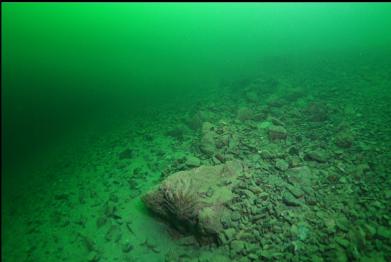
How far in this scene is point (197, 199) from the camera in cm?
407

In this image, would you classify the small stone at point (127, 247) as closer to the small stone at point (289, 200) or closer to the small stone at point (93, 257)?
the small stone at point (93, 257)

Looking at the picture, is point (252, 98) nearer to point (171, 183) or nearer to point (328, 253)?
point (171, 183)

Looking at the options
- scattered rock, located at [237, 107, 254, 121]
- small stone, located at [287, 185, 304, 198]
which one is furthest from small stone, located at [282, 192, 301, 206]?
scattered rock, located at [237, 107, 254, 121]

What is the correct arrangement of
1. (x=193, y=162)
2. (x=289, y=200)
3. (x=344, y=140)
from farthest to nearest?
(x=193, y=162), (x=344, y=140), (x=289, y=200)

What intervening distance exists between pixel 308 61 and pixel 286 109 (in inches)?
288

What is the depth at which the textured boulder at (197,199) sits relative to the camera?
3.84m

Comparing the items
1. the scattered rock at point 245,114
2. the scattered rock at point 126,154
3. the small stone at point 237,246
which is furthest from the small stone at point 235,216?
the scattered rock at point 126,154

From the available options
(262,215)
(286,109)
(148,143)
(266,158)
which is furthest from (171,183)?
(286,109)

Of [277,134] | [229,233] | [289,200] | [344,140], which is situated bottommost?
[229,233]

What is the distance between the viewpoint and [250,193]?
4254 mm

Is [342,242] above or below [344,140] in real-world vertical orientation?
below

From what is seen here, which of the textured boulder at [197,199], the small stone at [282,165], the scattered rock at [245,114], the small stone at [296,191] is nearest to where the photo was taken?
the textured boulder at [197,199]

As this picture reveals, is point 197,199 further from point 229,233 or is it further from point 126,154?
point 126,154

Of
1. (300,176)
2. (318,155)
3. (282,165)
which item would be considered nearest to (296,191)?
(300,176)
